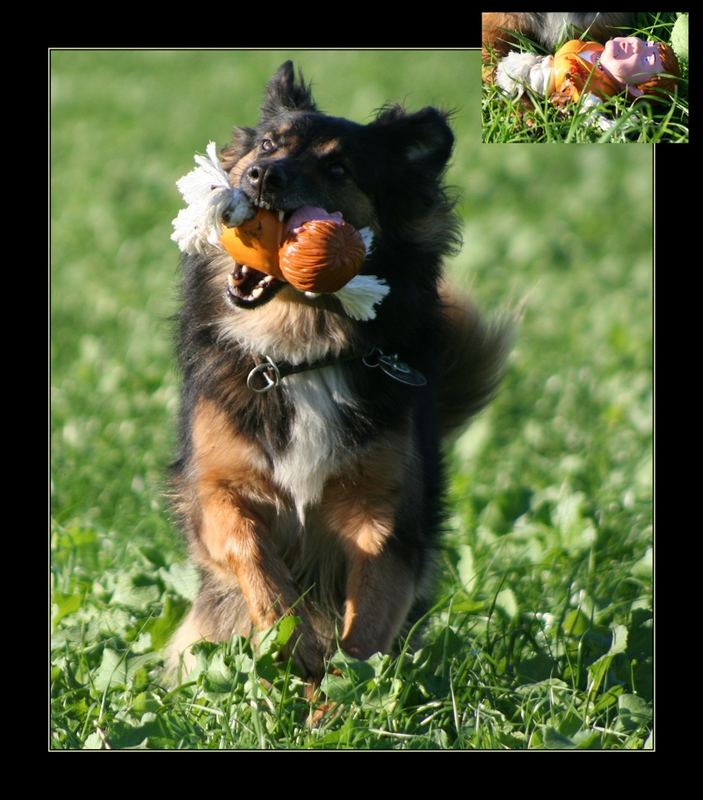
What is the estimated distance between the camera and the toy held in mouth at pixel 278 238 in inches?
166

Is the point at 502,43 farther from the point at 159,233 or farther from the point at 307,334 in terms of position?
the point at 159,233

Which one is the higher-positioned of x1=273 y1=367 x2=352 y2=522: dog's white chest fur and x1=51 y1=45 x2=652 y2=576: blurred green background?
x1=51 y1=45 x2=652 y2=576: blurred green background

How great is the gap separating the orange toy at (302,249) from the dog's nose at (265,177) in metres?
0.09

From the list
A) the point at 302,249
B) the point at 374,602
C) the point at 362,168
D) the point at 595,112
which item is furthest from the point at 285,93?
the point at 374,602

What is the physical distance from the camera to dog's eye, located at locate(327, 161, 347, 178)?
15.0 feet

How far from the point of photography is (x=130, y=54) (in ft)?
53.5

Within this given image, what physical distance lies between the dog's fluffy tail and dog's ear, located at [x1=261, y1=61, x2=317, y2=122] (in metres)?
1.20

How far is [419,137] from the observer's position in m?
4.80

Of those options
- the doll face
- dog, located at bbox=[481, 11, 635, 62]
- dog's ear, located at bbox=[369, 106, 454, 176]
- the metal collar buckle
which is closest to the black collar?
the metal collar buckle

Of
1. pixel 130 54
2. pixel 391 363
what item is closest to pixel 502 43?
pixel 391 363

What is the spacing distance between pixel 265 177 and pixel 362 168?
537 mm

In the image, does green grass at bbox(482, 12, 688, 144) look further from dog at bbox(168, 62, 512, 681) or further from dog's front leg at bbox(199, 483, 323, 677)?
dog's front leg at bbox(199, 483, 323, 677)

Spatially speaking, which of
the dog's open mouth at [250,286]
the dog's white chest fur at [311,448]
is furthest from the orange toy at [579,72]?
the dog's white chest fur at [311,448]

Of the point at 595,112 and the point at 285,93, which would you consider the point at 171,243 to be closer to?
the point at 285,93
